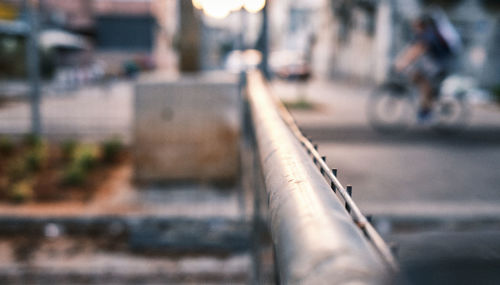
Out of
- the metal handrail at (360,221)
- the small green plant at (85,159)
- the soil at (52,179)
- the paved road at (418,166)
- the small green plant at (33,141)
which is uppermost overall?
the metal handrail at (360,221)

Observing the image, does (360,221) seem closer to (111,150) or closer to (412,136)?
(111,150)

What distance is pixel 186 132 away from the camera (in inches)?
217

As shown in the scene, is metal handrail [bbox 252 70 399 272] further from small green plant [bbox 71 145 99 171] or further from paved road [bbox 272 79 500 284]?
small green plant [bbox 71 145 99 171]

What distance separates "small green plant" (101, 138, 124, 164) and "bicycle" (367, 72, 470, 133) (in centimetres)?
533

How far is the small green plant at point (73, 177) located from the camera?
205 inches

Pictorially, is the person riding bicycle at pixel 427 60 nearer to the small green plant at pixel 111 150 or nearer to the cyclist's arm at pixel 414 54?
the cyclist's arm at pixel 414 54

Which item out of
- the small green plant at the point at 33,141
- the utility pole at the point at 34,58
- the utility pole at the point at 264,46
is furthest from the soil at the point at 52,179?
the utility pole at the point at 264,46

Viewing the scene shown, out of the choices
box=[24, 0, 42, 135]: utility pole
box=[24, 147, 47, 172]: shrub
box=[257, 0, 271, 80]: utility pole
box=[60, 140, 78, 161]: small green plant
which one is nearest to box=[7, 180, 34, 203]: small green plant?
box=[24, 147, 47, 172]: shrub

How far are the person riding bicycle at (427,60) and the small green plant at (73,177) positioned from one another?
231 inches

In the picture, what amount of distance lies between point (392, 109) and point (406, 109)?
261 mm

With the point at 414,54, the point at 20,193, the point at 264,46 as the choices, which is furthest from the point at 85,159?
the point at 414,54

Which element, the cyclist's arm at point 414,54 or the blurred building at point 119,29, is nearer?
the cyclist's arm at point 414,54

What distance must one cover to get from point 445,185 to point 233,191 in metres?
2.47

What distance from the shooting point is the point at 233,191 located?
17.9ft
